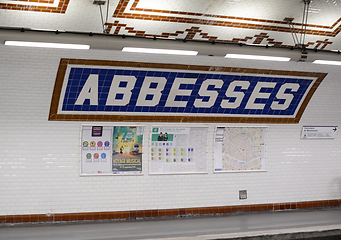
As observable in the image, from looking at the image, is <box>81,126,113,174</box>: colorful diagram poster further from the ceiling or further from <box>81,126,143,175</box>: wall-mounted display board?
the ceiling

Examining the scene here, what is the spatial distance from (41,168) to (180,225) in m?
2.81

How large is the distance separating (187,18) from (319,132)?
4481 millimetres

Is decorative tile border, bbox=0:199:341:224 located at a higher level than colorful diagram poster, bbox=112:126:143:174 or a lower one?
lower

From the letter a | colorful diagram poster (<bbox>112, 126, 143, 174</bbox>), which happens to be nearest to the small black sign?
colorful diagram poster (<bbox>112, 126, 143, 174</bbox>)

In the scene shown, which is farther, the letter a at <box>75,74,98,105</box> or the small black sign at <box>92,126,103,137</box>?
the small black sign at <box>92,126,103,137</box>

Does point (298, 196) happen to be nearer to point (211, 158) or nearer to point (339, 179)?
point (339, 179)

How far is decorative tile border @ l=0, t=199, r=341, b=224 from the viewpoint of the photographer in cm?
679

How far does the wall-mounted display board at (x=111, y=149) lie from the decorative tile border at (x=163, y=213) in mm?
821

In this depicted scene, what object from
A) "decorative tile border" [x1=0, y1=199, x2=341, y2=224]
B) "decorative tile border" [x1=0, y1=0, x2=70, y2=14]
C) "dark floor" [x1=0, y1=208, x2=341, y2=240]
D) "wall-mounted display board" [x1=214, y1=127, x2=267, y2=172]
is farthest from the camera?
"wall-mounted display board" [x1=214, y1=127, x2=267, y2=172]

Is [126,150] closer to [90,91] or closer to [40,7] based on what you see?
[90,91]

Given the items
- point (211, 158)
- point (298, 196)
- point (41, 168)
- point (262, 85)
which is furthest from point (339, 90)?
point (41, 168)

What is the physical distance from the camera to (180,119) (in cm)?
760

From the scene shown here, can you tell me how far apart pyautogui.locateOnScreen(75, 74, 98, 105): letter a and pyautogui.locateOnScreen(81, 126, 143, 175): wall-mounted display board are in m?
0.58

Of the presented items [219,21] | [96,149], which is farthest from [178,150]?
[219,21]
